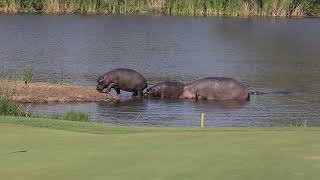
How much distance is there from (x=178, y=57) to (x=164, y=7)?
24068mm

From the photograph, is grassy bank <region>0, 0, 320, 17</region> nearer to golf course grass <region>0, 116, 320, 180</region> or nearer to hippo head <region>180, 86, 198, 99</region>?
hippo head <region>180, 86, 198, 99</region>

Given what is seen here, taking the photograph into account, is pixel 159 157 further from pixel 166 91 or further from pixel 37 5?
pixel 37 5

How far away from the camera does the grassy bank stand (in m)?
54.5

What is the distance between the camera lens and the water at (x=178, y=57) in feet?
65.1

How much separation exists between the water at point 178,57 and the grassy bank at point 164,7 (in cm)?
129

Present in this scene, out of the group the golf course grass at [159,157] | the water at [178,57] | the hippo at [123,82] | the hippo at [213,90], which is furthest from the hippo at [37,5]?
the golf course grass at [159,157]

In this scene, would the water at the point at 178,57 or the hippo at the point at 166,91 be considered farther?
the hippo at the point at 166,91

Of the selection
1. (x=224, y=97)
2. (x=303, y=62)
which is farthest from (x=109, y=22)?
(x=224, y=97)

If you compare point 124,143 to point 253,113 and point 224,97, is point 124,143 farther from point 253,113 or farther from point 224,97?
point 224,97

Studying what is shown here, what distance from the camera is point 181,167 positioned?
17.0ft

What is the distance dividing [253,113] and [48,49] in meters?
17.1

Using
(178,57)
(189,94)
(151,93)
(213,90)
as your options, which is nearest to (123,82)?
(151,93)

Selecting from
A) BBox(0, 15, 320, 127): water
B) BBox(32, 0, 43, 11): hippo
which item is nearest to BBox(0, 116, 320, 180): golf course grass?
BBox(0, 15, 320, 127): water

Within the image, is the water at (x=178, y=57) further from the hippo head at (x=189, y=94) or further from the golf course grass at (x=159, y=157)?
the golf course grass at (x=159, y=157)
